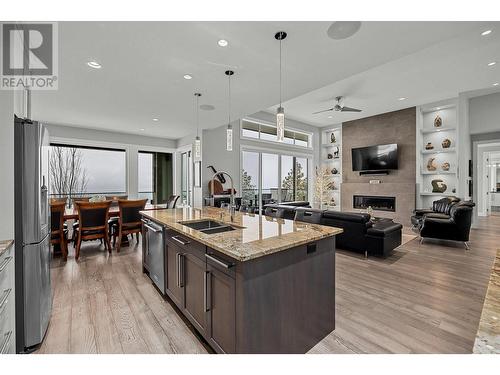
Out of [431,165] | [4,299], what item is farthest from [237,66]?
[431,165]

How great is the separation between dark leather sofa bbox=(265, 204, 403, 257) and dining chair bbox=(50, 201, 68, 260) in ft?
11.4

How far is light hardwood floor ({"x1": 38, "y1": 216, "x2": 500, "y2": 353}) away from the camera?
1.86 m

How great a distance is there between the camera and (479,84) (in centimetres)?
520

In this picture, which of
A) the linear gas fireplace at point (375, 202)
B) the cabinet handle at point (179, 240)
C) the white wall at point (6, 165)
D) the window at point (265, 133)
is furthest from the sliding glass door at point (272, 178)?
the white wall at point (6, 165)

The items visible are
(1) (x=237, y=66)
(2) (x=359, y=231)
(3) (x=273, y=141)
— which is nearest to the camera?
(1) (x=237, y=66)

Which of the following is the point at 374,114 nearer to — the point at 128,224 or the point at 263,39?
the point at 263,39

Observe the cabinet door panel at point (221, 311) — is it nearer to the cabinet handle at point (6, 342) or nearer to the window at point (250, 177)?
the cabinet handle at point (6, 342)

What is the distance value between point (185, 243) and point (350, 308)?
70.9 inches

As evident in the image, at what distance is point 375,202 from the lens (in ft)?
25.1

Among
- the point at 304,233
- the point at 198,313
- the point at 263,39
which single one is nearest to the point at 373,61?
the point at 263,39

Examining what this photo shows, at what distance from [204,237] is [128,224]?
329 cm

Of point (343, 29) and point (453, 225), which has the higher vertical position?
point (343, 29)

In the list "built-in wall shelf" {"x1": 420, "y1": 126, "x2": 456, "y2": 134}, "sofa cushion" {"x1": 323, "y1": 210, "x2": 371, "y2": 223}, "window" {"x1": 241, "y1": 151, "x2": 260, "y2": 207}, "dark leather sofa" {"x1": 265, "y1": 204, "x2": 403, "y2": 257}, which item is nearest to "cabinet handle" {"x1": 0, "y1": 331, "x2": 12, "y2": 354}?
"dark leather sofa" {"x1": 265, "y1": 204, "x2": 403, "y2": 257}

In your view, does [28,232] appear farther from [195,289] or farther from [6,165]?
[195,289]
